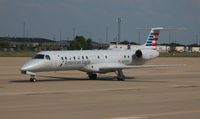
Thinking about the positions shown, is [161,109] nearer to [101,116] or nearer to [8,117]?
[101,116]

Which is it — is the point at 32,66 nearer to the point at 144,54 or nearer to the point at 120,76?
the point at 120,76

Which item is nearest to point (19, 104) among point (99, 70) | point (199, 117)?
point (199, 117)

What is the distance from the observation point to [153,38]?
135 feet

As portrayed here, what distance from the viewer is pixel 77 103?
19.1m

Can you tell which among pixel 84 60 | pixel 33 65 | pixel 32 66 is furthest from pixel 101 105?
pixel 84 60

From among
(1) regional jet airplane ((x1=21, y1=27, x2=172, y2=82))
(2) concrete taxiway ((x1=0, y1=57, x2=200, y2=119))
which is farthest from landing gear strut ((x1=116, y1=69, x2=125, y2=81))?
(2) concrete taxiway ((x1=0, y1=57, x2=200, y2=119))

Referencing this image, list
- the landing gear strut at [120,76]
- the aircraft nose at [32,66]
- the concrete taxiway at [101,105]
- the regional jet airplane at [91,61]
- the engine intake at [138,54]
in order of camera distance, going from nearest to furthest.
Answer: the concrete taxiway at [101,105] < the aircraft nose at [32,66] < the regional jet airplane at [91,61] < the landing gear strut at [120,76] < the engine intake at [138,54]

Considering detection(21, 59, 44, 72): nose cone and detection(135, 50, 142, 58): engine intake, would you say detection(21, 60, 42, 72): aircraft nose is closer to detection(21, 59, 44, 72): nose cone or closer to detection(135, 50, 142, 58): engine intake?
detection(21, 59, 44, 72): nose cone

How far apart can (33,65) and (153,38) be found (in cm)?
1247

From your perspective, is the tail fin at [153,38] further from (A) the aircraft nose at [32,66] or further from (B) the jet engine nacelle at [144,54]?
(A) the aircraft nose at [32,66]

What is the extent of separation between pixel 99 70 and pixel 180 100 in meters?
15.7

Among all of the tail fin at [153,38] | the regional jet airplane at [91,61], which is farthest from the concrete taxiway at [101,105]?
the tail fin at [153,38]

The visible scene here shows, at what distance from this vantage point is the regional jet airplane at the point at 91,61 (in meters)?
33.1

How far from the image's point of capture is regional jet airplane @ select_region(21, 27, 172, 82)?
33.1 metres
